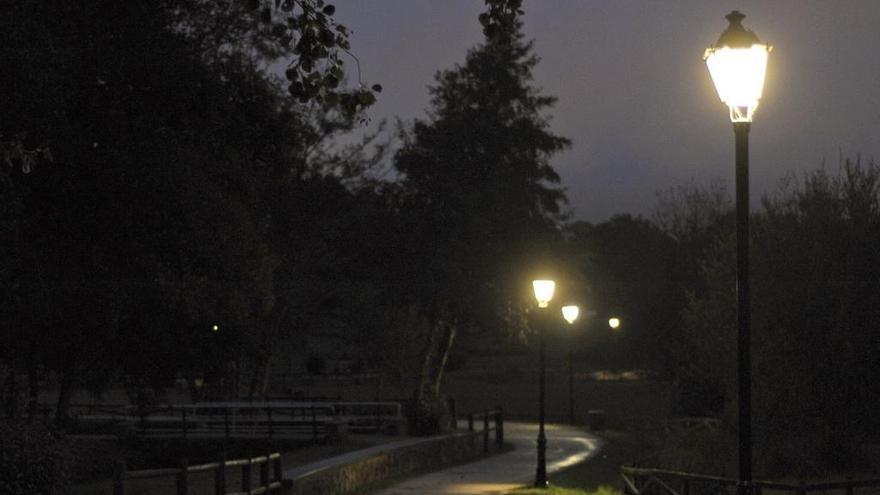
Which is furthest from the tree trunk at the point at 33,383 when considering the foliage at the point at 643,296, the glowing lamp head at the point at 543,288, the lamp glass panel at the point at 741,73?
the foliage at the point at 643,296

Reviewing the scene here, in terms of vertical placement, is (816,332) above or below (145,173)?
below

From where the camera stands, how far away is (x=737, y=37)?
9617mm

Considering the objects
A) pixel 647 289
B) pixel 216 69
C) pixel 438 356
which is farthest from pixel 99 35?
pixel 647 289

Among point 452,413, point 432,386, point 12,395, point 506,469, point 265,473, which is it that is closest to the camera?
point 265,473

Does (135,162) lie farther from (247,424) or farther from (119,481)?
(247,424)

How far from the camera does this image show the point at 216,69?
23.1 meters

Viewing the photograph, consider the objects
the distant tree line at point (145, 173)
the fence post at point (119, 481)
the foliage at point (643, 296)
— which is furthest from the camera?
the foliage at point (643, 296)

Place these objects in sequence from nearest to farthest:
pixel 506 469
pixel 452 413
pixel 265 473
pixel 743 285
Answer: pixel 743 285 < pixel 265 473 < pixel 506 469 < pixel 452 413

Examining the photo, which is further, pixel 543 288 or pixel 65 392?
pixel 65 392

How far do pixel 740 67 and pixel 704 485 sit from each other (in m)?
13.3

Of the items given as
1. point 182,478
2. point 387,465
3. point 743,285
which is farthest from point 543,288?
point 743,285

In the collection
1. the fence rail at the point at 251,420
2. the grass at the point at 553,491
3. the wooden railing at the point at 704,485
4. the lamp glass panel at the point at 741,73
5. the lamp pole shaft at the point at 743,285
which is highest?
the lamp glass panel at the point at 741,73

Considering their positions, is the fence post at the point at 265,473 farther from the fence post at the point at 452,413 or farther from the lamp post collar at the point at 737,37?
the fence post at the point at 452,413

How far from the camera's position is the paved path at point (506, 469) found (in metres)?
25.5
